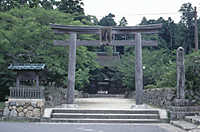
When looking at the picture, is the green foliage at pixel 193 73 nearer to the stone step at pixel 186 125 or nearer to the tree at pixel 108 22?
the stone step at pixel 186 125

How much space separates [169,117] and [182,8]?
120 ft

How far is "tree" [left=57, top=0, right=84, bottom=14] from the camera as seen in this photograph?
86.7ft

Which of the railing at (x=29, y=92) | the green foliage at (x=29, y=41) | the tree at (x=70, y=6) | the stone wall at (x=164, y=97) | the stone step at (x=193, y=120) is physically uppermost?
the tree at (x=70, y=6)

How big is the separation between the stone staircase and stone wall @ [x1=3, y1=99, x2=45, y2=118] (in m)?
0.75

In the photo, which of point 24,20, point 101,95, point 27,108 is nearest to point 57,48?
point 24,20

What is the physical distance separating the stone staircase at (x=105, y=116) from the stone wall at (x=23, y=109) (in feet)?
2.45

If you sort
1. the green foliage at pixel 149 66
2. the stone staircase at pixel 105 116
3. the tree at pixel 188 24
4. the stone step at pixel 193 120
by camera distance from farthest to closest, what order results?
the tree at pixel 188 24, the green foliage at pixel 149 66, the stone staircase at pixel 105 116, the stone step at pixel 193 120

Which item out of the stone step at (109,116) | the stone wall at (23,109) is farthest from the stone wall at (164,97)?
the stone wall at (23,109)

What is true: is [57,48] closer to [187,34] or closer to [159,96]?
[159,96]

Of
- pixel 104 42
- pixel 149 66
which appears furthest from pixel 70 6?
pixel 104 42

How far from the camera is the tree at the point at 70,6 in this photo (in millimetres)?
26438

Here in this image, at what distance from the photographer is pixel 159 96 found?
46.6ft

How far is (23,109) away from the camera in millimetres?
11250

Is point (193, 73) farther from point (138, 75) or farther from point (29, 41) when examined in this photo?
point (29, 41)
